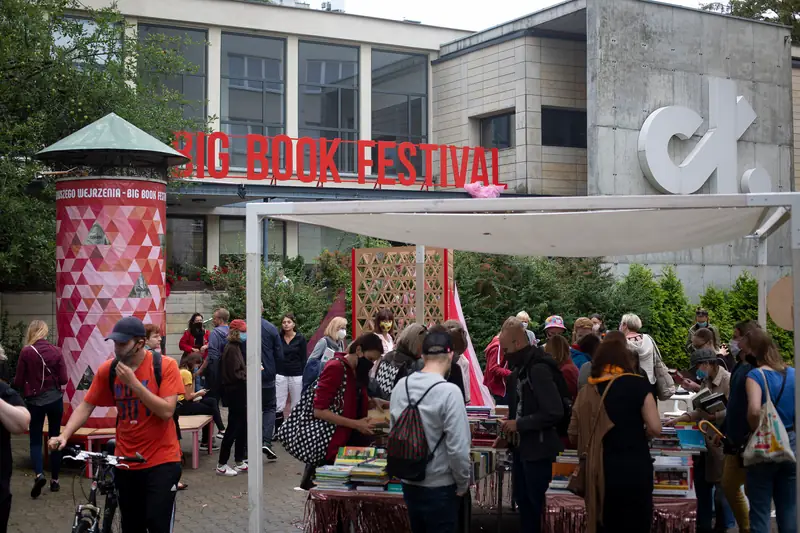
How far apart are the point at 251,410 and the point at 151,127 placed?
10.4 metres

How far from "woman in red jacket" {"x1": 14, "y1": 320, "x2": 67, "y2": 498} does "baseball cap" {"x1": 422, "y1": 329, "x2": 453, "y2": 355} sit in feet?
19.6

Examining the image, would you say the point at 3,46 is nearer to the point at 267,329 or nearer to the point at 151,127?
the point at 151,127

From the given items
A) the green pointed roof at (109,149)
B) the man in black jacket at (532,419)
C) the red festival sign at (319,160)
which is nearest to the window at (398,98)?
the red festival sign at (319,160)

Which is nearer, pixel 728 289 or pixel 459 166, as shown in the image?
pixel 728 289

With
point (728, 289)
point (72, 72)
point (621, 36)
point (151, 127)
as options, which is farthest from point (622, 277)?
point (72, 72)

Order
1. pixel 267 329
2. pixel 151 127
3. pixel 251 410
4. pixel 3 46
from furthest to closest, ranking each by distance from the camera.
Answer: pixel 151 127
pixel 3 46
pixel 267 329
pixel 251 410

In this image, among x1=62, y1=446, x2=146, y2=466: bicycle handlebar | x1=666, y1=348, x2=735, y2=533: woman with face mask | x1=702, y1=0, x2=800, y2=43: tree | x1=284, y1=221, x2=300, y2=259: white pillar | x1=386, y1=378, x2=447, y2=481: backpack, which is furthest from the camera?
x1=702, y1=0, x2=800, y2=43: tree

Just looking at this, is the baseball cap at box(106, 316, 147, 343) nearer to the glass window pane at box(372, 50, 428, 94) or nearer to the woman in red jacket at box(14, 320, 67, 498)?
the woman in red jacket at box(14, 320, 67, 498)

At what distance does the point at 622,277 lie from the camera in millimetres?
24188

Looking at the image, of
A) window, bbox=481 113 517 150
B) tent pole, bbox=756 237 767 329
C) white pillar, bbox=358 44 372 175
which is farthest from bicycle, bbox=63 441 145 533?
white pillar, bbox=358 44 372 175

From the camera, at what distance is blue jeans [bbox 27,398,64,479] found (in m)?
10.0

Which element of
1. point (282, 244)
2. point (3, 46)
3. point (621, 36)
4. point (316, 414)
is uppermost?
point (621, 36)

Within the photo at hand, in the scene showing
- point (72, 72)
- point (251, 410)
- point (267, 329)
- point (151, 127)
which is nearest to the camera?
point (251, 410)

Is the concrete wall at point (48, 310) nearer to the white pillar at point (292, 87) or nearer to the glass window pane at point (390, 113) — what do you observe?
the white pillar at point (292, 87)
